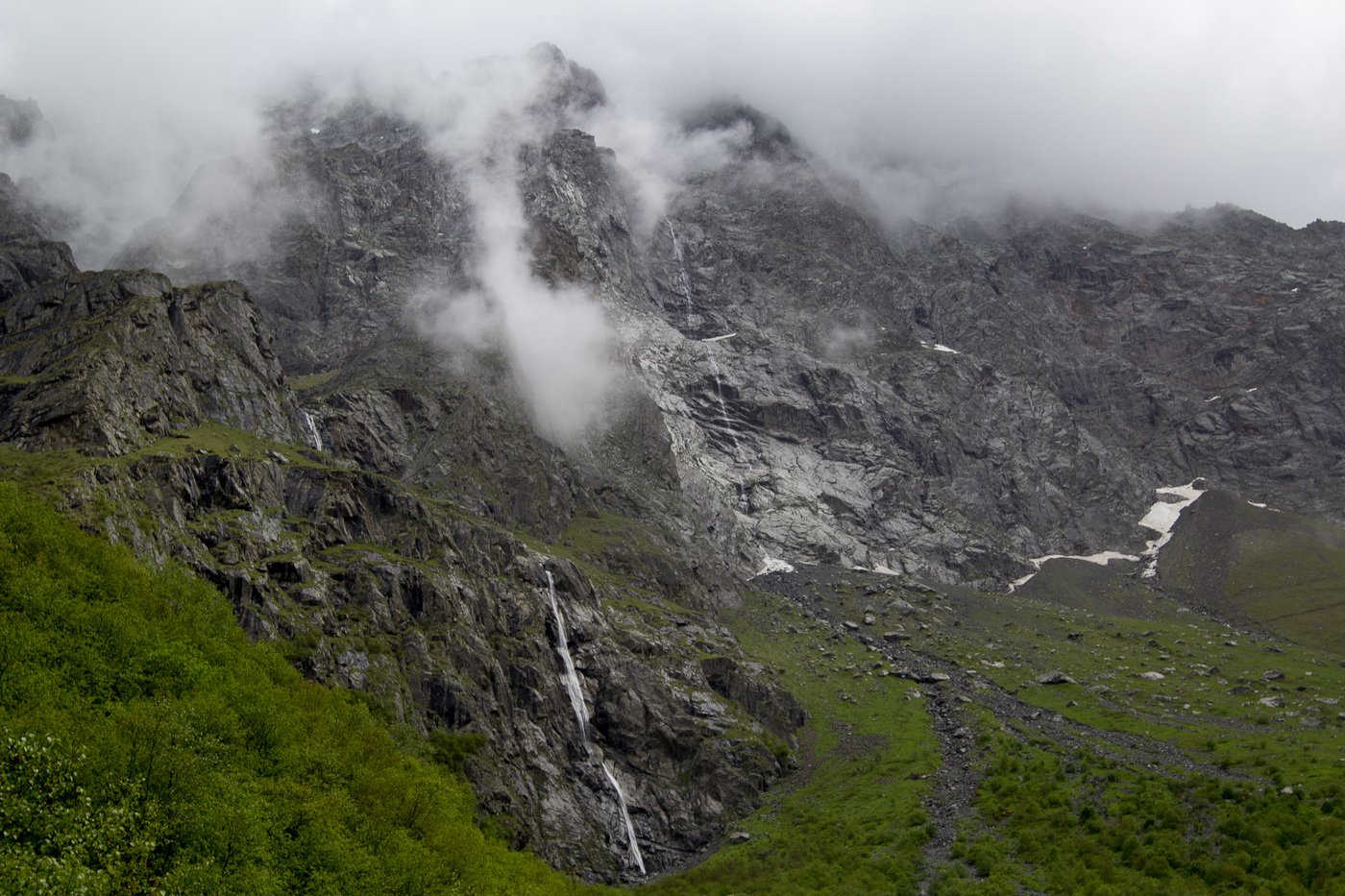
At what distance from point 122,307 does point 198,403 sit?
61.5ft

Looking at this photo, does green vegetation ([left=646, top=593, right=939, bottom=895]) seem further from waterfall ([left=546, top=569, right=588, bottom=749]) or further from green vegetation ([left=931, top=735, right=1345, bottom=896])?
waterfall ([left=546, top=569, right=588, bottom=749])

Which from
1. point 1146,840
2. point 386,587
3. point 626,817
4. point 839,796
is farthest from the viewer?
point 386,587

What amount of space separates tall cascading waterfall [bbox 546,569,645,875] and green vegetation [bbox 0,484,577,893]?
3430 centimetres

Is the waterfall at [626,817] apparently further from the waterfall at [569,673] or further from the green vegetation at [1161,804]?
the green vegetation at [1161,804]

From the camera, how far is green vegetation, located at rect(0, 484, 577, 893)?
149 feet

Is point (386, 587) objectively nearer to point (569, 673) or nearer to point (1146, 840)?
point (569, 673)

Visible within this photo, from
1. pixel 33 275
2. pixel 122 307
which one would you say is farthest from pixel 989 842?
pixel 33 275

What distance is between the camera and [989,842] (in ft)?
271

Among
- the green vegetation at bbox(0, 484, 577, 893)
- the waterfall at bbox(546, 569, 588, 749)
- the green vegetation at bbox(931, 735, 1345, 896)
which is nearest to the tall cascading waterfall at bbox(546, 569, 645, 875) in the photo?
the waterfall at bbox(546, 569, 588, 749)

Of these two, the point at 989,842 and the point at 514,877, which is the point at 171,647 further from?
the point at 989,842

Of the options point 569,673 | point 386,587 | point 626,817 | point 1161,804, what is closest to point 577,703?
point 569,673

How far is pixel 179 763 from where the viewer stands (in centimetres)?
5353

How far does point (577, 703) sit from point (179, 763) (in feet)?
278

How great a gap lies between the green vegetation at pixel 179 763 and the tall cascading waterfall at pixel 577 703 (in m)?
34.3
